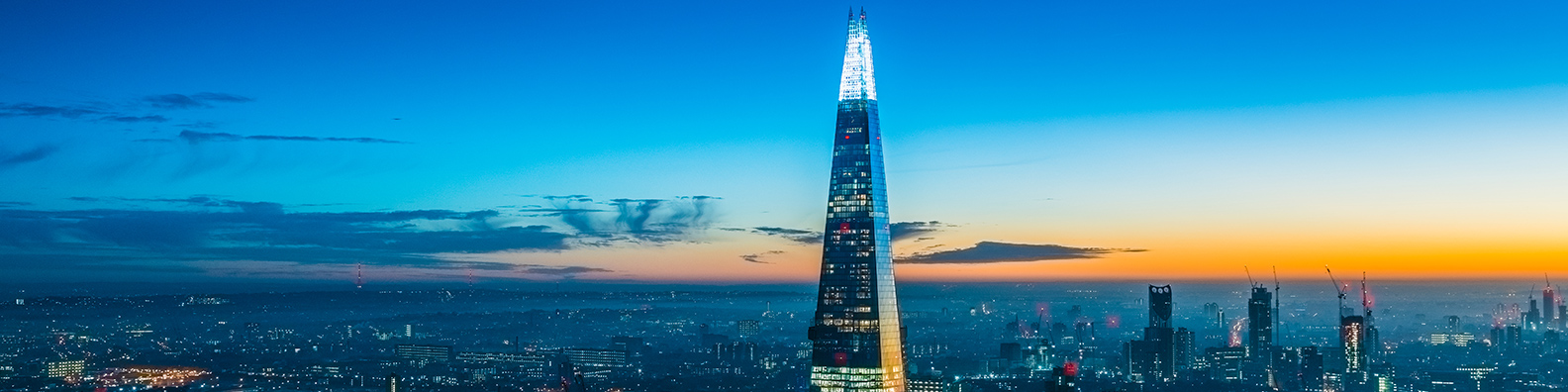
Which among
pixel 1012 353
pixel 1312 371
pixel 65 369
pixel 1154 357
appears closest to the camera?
pixel 65 369

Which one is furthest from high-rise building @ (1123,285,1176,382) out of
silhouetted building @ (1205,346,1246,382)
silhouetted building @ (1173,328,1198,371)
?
silhouetted building @ (1205,346,1246,382)

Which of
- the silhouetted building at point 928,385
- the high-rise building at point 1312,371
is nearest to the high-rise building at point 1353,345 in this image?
the high-rise building at point 1312,371

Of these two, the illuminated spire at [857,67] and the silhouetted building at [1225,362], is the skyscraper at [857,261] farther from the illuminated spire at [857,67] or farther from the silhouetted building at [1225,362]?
the silhouetted building at [1225,362]

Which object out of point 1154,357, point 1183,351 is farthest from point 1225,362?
point 1154,357

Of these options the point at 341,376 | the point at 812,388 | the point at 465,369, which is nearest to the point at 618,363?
the point at 465,369

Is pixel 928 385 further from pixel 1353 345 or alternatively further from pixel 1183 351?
pixel 1353 345

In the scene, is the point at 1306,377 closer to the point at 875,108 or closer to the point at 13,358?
the point at 875,108
